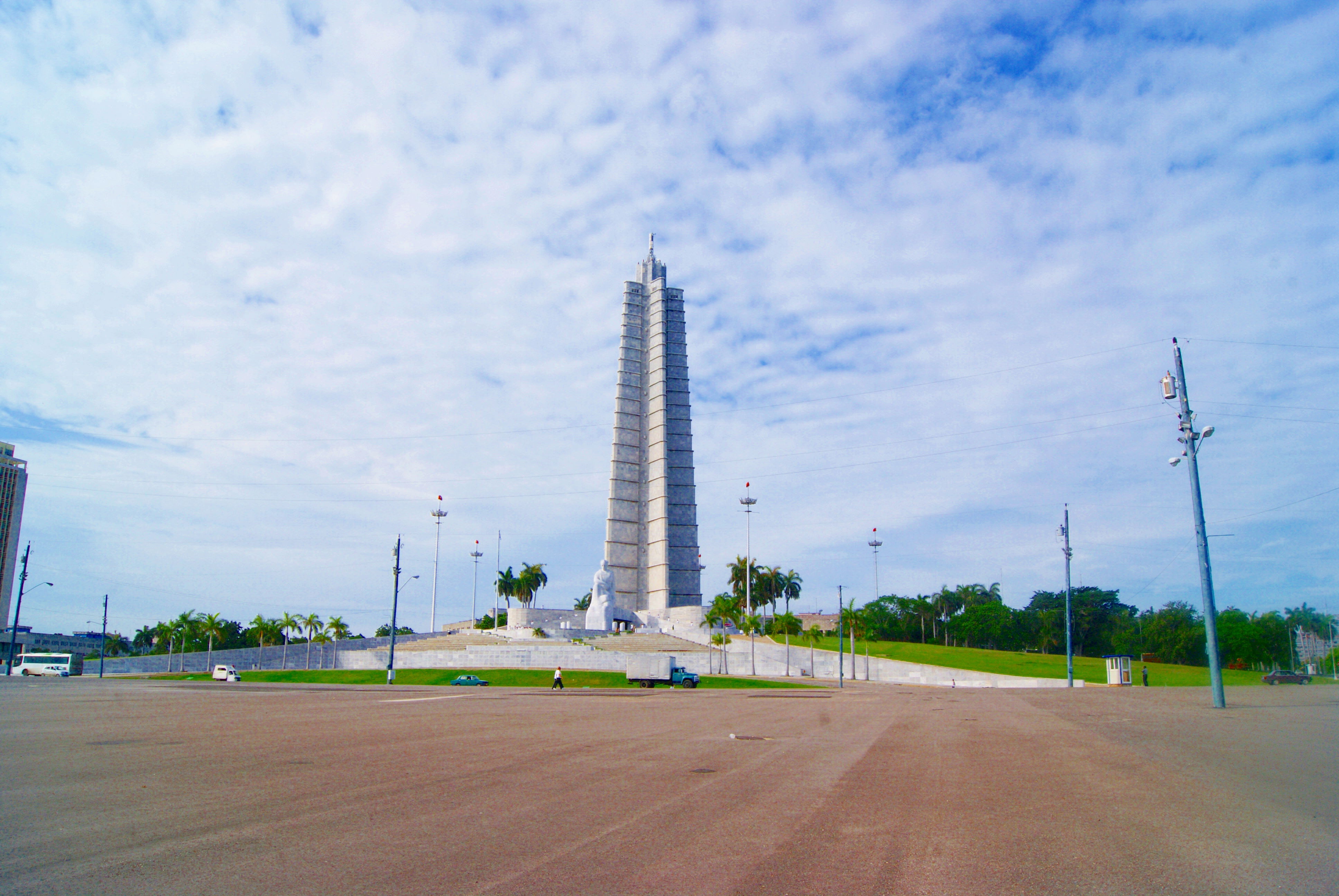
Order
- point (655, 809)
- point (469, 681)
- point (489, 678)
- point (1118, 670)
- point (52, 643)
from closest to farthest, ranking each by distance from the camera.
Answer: point (655, 809), point (1118, 670), point (469, 681), point (489, 678), point (52, 643)

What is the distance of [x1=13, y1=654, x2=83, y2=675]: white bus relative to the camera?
6050 centimetres

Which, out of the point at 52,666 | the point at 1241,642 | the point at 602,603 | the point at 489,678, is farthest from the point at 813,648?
the point at 52,666

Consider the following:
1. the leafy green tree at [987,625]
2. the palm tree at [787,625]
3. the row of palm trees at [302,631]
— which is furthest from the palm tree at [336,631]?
the leafy green tree at [987,625]

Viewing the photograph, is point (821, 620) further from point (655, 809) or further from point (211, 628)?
point (655, 809)

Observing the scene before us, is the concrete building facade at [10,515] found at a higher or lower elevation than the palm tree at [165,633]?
higher

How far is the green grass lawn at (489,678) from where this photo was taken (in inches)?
1934

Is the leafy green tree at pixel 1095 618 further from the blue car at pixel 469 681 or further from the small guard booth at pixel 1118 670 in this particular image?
the blue car at pixel 469 681

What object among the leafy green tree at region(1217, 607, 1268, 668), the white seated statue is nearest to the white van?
the white seated statue

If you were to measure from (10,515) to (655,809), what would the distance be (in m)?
119

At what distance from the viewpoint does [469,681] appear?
158 feet

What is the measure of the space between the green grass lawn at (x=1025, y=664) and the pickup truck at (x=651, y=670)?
1113 inches

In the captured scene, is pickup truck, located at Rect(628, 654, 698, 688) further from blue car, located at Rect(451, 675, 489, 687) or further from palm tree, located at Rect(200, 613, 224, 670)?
palm tree, located at Rect(200, 613, 224, 670)

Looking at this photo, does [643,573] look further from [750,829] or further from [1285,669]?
[750,829]

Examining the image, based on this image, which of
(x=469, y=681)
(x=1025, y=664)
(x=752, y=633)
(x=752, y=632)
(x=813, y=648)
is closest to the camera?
(x=469, y=681)
